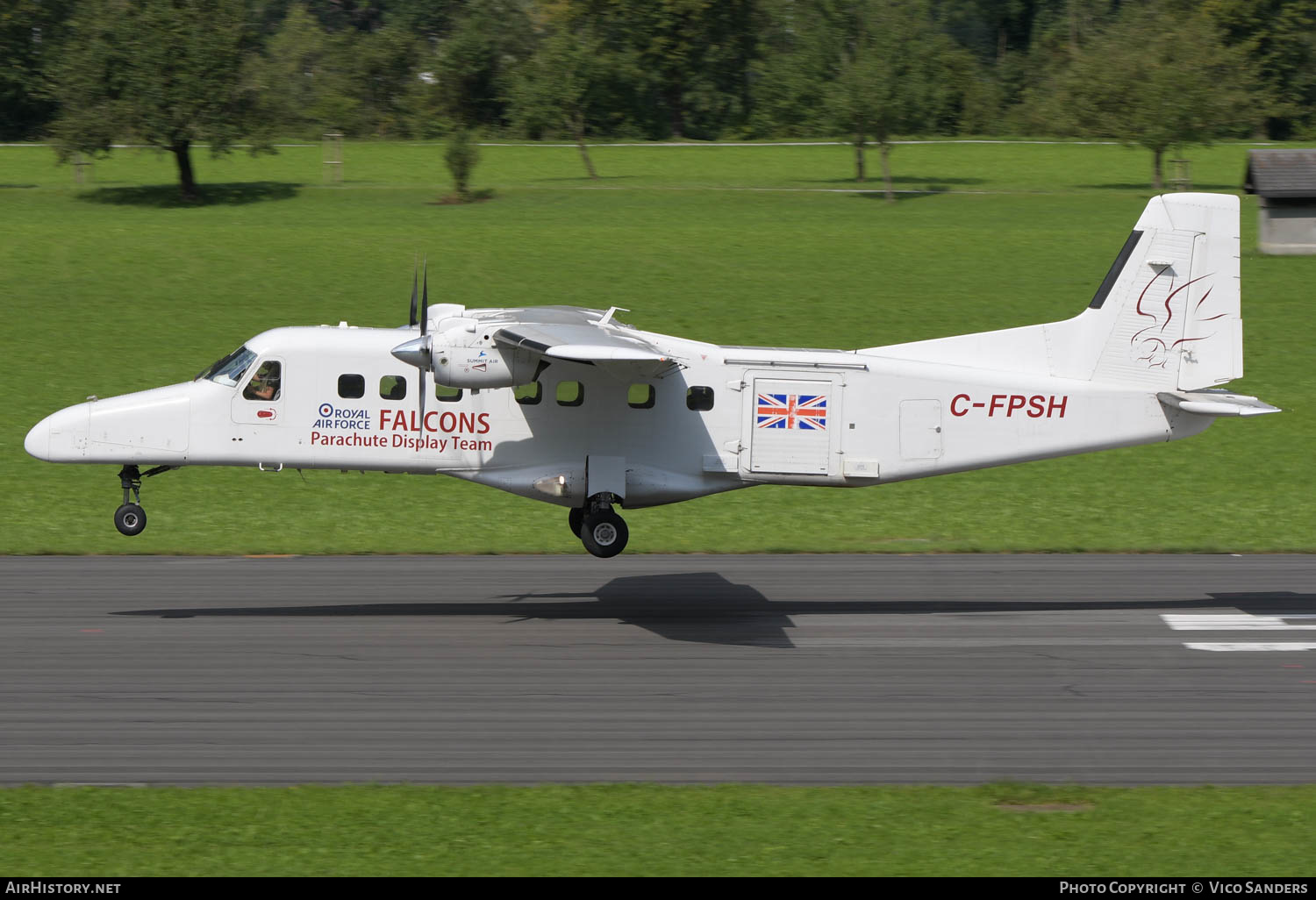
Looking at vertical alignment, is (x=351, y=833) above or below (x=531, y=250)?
below

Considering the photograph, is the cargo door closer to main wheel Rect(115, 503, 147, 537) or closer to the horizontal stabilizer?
the horizontal stabilizer

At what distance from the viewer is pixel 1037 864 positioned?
10945 mm

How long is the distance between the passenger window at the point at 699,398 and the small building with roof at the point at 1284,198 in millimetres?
31597

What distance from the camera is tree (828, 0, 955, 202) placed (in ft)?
181

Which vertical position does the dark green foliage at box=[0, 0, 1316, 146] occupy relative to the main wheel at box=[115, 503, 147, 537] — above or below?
above

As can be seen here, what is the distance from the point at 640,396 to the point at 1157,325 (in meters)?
7.07

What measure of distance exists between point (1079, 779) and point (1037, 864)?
2.26 metres

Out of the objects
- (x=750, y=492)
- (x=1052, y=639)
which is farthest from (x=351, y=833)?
(x=750, y=492)

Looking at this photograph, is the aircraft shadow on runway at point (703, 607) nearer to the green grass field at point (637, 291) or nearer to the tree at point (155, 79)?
the green grass field at point (637, 291)

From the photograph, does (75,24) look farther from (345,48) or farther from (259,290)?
(345,48)

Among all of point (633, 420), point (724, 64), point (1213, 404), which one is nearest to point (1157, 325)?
point (1213, 404)

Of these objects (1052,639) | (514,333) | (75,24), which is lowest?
(1052,639)

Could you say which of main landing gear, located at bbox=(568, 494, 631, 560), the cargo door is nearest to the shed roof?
the cargo door

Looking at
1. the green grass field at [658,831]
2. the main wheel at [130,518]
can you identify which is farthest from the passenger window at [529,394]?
the green grass field at [658,831]
